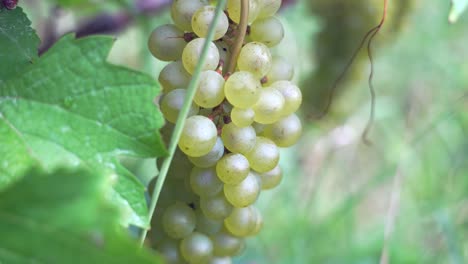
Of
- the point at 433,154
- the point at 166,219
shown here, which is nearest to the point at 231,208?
the point at 166,219

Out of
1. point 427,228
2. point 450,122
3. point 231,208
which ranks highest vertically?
point 450,122

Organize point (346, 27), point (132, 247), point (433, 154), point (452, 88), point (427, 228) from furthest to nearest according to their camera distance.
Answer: point (452, 88)
point (433, 154)
point (427, 228)
point (346, 27)
point (132, 247)

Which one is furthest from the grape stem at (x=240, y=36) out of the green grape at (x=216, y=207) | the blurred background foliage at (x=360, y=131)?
the blurred background foliage at (x=360, y=131)

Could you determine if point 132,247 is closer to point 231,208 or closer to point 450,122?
point 231,208

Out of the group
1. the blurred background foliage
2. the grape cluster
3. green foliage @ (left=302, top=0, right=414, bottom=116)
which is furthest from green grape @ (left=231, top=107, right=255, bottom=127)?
green foliage @ (left=302, top=0, right=414, bottom=116)

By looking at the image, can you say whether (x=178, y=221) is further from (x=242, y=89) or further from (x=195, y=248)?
(x=242, y=89)

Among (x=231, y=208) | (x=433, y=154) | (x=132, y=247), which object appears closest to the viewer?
(x=132, y=247)

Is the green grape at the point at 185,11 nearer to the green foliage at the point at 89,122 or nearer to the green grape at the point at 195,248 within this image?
the green foliage at the point at 89,122
